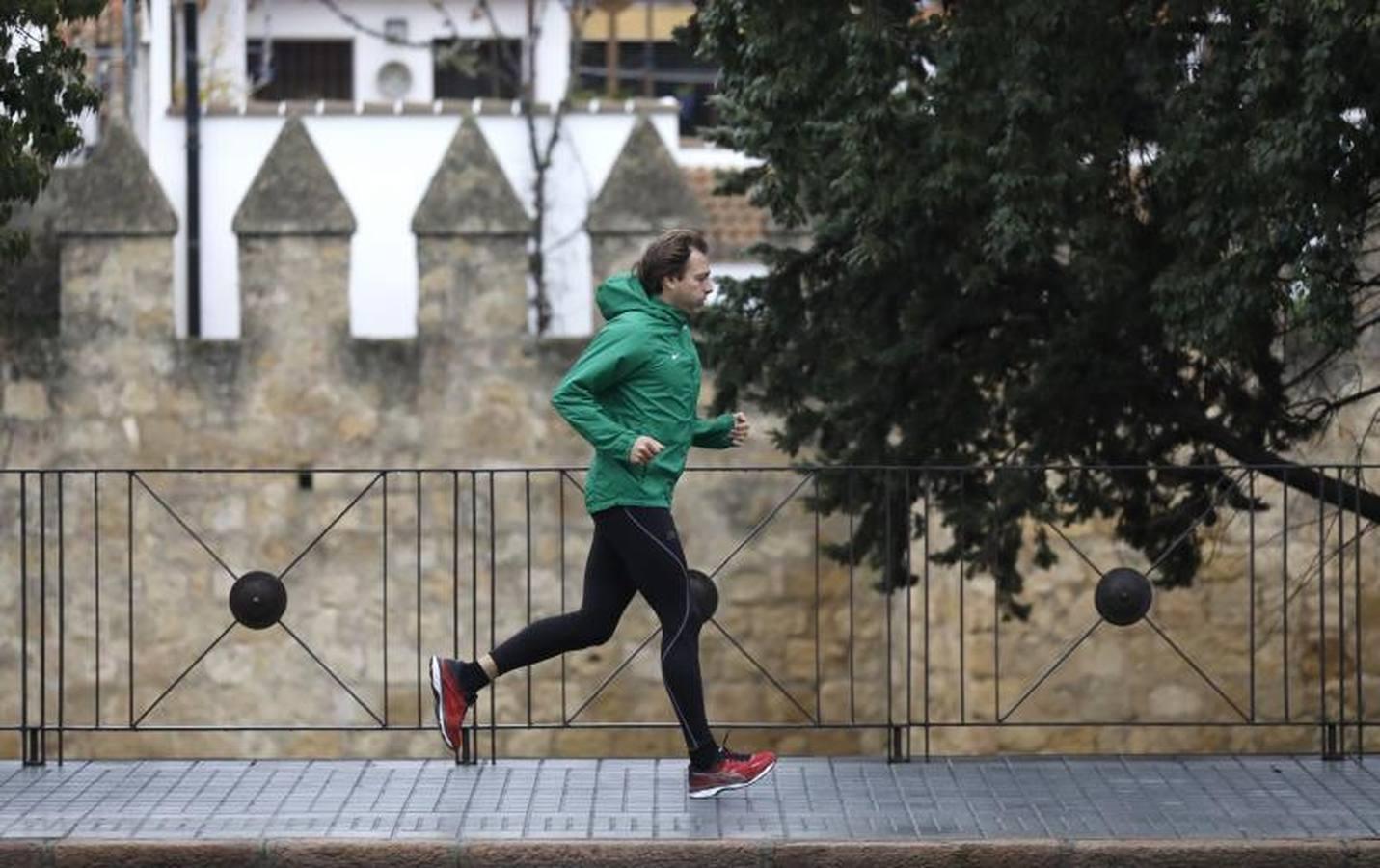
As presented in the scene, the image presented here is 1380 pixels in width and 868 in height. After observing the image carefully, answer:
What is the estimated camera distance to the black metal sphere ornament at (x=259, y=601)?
441 inches

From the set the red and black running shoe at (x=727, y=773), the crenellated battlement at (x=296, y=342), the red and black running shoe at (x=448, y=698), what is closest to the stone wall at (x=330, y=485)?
the crenellated battlement at (x=296, y=342)

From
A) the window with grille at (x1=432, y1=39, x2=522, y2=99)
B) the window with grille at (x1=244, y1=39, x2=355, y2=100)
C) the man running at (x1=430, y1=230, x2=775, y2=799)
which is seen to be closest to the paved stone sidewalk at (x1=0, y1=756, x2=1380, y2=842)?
the man running at (x1=430, y1=230, x2=775, y2=799)

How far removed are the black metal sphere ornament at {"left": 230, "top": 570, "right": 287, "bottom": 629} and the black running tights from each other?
127cm

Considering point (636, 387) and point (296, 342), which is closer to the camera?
point (636, 387)

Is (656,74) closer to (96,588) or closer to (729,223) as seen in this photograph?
(729,223)

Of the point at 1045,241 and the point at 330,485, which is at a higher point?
the point at 1045,241

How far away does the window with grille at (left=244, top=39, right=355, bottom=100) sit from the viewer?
33.4 metres

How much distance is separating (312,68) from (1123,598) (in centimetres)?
2377

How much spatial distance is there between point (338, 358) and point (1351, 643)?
7.09m

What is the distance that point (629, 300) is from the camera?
9.95m

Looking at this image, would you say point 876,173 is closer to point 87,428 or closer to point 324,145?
point 87,428

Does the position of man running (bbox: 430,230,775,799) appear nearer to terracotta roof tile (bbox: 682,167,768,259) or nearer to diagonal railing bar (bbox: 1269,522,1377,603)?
diagonal railing bar (bbox: 1269,522,1377,603)

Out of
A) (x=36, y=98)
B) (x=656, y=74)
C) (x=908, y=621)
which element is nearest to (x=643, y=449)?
(x=908, y=621)

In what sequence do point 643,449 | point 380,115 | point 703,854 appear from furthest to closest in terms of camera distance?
point 380,115, point 643,449, point 703,854
